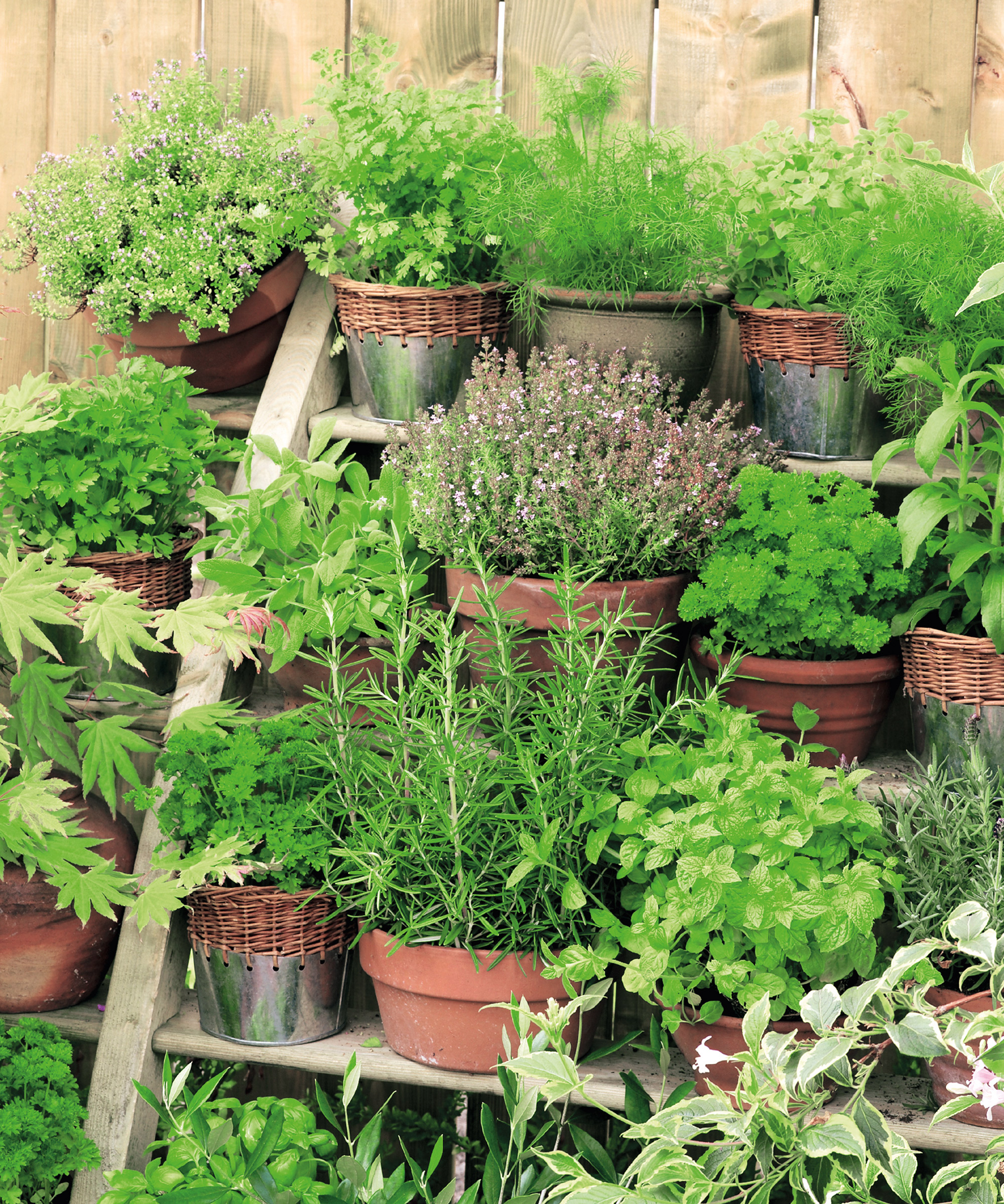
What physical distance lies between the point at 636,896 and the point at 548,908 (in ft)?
0.40

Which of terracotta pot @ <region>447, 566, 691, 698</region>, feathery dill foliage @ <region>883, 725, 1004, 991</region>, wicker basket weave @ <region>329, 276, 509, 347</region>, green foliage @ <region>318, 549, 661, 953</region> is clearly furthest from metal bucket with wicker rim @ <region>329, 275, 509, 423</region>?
feathery dill foliage @ <region>883, 725, 1004, 991</region>

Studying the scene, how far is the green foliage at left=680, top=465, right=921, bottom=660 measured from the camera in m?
1.58

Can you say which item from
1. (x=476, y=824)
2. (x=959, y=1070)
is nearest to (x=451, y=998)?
(x=476, y=824)

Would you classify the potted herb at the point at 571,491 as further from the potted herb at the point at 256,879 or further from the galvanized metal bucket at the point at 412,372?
A: the potted herb at the point at 256,879

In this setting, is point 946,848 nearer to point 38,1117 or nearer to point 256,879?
point 256,879

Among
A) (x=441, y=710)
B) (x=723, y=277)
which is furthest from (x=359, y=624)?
(x=723, y=277)

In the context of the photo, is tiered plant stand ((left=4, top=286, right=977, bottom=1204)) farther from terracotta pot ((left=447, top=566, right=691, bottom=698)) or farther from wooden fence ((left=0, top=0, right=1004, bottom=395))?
wooden fence ((left=0, top=0, right=1004, bottom=395))

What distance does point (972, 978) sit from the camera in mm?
1492

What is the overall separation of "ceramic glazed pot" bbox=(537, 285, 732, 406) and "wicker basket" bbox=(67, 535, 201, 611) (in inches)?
28.2

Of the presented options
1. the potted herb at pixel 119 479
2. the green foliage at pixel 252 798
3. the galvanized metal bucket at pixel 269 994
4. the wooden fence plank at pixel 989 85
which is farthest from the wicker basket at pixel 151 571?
the wooden fence plank at pixel 989 85

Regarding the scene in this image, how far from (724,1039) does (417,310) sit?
1.24 m

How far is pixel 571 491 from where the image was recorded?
1.60 m

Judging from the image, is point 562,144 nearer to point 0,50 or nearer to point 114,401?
point 114,401

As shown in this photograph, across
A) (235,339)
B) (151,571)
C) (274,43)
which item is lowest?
(151,571)
